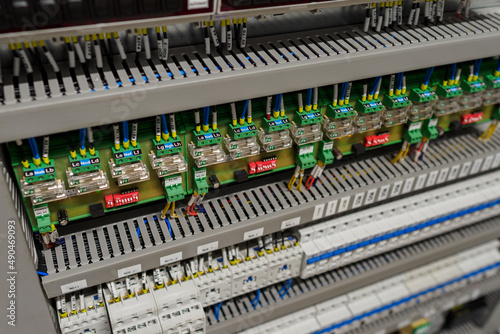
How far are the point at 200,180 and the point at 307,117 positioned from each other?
0.58 meters

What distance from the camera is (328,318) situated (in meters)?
2.92

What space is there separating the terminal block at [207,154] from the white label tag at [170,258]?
0.47 meters

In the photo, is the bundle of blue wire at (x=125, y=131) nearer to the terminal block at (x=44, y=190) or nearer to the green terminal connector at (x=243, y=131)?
the terminal block at (x=44, y=190)

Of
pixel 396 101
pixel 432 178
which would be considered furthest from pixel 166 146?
pixel 432 178

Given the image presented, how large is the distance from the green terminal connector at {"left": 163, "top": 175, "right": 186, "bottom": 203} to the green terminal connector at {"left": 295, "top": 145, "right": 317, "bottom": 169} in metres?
0.62

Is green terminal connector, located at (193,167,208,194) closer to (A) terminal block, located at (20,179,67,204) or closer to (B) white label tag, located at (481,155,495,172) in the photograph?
(A) terminal block, located at (20,179,67,204)

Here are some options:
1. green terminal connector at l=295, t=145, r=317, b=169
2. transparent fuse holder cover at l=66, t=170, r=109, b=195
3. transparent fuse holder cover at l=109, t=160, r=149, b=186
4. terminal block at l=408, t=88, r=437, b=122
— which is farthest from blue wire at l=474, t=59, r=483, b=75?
transparent fuse holder cover at l=66, t=170, r=109, b=195

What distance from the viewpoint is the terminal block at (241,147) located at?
193 centimetres

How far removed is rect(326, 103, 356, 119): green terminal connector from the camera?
81.9 inches

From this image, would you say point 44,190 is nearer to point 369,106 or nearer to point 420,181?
point 369,106

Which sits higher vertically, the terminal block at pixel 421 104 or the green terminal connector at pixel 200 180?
the terminal block at pixel 421 104

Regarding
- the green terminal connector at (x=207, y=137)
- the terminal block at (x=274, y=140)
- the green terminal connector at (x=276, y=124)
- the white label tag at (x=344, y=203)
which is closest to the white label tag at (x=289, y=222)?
the white label tag at (x=344, y=203)

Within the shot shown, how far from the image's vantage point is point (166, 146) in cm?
179

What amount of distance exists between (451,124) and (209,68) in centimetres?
177
